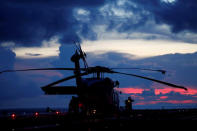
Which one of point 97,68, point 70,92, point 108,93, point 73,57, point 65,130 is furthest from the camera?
point 73,57

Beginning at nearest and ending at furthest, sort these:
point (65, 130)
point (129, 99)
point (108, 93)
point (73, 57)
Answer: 1. point (65, 130)
2. point (108, 93)
3. point (73, 57)
4. point (129, 99)

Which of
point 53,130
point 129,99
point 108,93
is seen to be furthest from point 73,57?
point 53,130

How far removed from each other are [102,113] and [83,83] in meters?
4.41

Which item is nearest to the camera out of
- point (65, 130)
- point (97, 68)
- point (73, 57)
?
point (65, 130)

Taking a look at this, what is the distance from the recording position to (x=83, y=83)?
3775 centimetres

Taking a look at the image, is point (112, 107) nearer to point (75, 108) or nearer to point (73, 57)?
point (75, 108)

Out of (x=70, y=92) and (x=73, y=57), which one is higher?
(x=73, y=57)

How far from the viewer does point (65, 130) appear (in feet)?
66.9

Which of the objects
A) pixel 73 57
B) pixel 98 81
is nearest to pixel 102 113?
pixel 98 81

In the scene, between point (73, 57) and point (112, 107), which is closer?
point (112, 107)

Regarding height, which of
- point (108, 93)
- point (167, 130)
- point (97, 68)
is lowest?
point (167, 130)

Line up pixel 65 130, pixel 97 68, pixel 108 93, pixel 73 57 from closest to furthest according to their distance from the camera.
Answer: pixel 65 130 → pixel 97 68 → pixel 108 93 → pixel 73 57

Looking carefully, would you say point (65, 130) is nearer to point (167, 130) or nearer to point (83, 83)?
point (167, 130)

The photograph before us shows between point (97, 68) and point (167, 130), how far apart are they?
15459 mm
